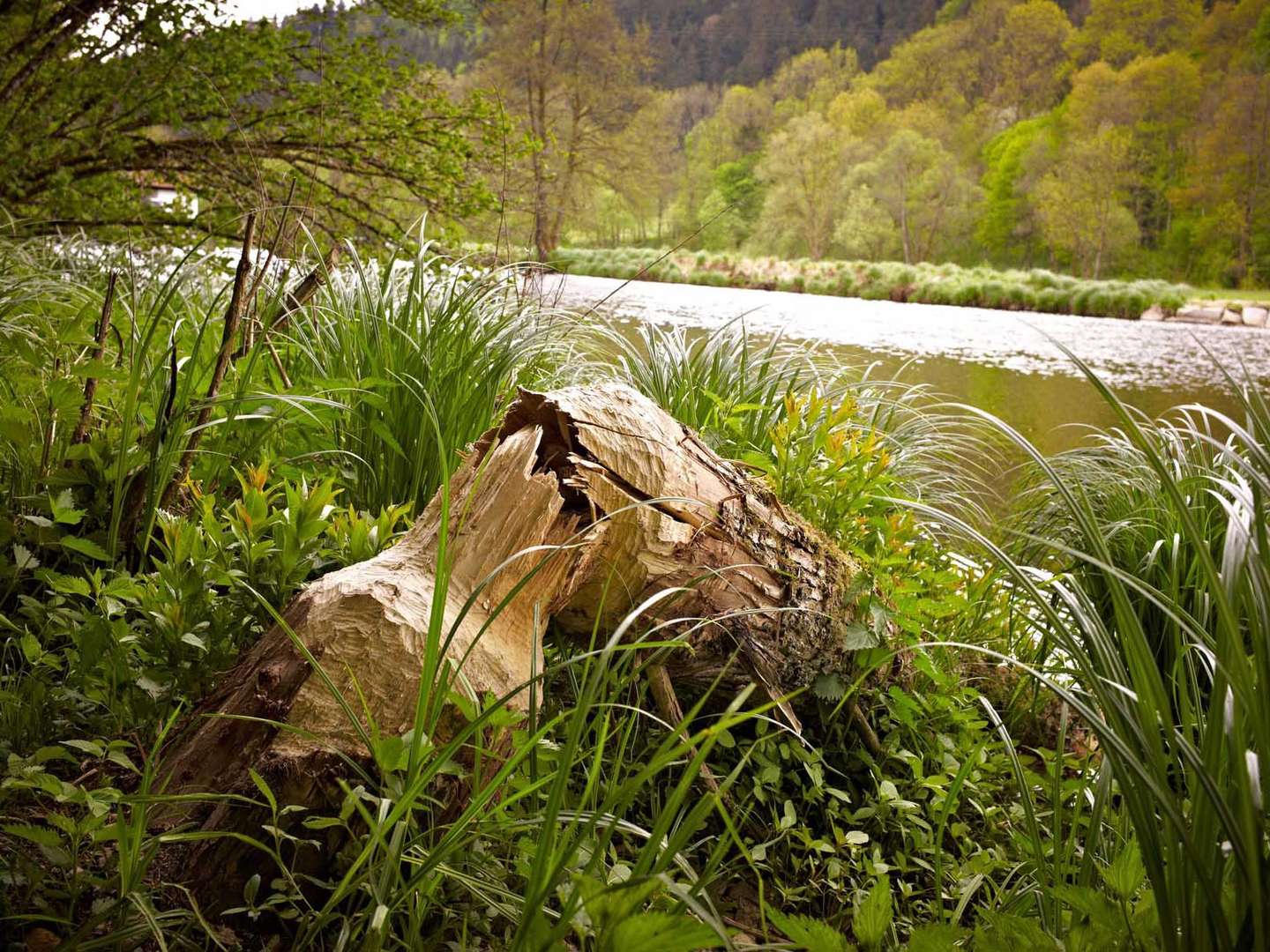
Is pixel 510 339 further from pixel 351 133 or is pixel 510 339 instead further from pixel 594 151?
pixel 594 151

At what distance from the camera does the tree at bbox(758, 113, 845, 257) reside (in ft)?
96.1

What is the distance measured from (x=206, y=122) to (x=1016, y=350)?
28.5ft

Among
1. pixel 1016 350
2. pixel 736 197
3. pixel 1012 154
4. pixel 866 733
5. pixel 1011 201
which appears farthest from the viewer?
pixel 1012 154

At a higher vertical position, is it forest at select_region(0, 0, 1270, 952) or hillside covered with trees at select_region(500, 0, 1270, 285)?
hillside covered with trees at select_region(500, 0, 1270, 285)

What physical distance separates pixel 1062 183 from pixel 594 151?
20.2 metres

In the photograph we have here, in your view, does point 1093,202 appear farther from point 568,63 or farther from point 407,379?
point 407,379

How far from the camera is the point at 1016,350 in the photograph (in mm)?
9789

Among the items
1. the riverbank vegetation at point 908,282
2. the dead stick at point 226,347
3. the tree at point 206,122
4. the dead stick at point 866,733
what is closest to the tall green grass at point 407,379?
the dead stick at point 226,347

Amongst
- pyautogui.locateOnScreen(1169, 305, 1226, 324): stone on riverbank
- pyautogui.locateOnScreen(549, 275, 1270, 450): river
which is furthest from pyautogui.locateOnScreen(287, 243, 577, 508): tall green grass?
pyautogui.locateOnScreen(1169, 305, 1226, 324): stone on riverbank

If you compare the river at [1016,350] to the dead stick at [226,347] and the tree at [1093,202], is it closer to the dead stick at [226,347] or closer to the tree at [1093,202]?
the dead stick at [226,347]

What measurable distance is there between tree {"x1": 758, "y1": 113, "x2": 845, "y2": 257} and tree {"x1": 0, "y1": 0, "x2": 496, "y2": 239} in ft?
84.9

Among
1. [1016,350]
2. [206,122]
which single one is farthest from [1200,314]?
[206,122]

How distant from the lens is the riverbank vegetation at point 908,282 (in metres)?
16.2

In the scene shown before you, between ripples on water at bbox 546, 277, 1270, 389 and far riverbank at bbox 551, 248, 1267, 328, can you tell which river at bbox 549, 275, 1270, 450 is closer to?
ripples on water at bbox 546, 277, 1270, 389
